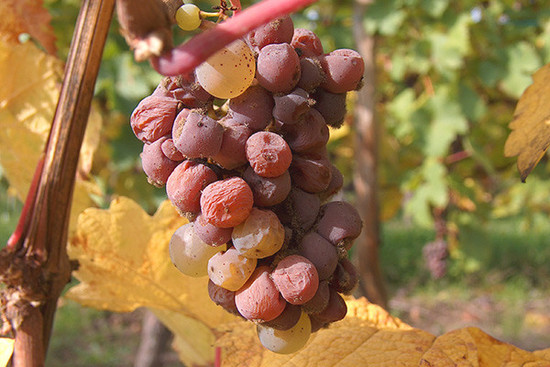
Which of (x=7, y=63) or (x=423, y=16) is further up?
(x=7, y=63)

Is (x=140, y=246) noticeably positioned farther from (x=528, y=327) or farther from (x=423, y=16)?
(x=528, y=327)

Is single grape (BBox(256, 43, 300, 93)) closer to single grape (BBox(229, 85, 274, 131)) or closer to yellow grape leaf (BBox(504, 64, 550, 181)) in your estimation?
single grape (BBox(229, 85, 274, 131))

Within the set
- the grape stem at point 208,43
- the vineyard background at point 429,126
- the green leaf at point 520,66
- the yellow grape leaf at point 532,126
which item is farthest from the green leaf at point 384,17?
the grape stem at point 208,43

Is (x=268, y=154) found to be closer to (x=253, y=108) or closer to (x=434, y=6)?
(x=253, y=108)

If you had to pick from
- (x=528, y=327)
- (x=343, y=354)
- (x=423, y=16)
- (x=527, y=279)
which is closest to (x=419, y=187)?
(x=423, y=16)

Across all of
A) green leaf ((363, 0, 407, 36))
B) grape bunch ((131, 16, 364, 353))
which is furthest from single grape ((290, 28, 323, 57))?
green leaf ((363, 0, 407, 36))

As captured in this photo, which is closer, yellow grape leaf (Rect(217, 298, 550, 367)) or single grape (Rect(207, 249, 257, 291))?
single grape (Rect(207, 249, 257, 291))
